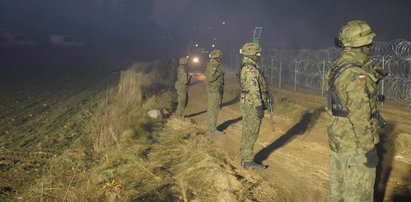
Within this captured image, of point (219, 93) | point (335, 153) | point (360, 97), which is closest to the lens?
point (360, 97)

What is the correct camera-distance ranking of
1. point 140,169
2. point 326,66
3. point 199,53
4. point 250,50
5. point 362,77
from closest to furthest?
1. point 362,77
2. point 250,50
3. point 140,169
4. point 326,66
5. point 199,53

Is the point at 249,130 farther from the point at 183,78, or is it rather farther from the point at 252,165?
the point at 183,78

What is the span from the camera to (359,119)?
412cm

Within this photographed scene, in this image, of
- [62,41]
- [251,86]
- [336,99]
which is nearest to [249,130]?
[251,86]

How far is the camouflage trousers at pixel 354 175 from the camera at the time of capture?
4.23 m

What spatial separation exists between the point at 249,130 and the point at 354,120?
10.3 ft

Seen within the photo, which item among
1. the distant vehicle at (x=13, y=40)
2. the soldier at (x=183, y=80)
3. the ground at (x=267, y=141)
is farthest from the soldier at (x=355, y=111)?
the distant vehicle at (x=13, y=40)

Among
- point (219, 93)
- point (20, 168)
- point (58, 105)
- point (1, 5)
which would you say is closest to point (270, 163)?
point (219, 93)

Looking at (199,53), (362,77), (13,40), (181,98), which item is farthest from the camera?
(13,40)

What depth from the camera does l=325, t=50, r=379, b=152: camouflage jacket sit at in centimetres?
405

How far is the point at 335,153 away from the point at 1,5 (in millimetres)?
84118

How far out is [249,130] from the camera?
23.6ft

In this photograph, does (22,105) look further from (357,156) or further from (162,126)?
(357,156)

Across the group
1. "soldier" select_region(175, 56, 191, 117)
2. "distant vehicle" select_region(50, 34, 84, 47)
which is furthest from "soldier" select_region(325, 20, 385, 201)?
"distant vehicle" select_region(50, 34, 84, 47)
